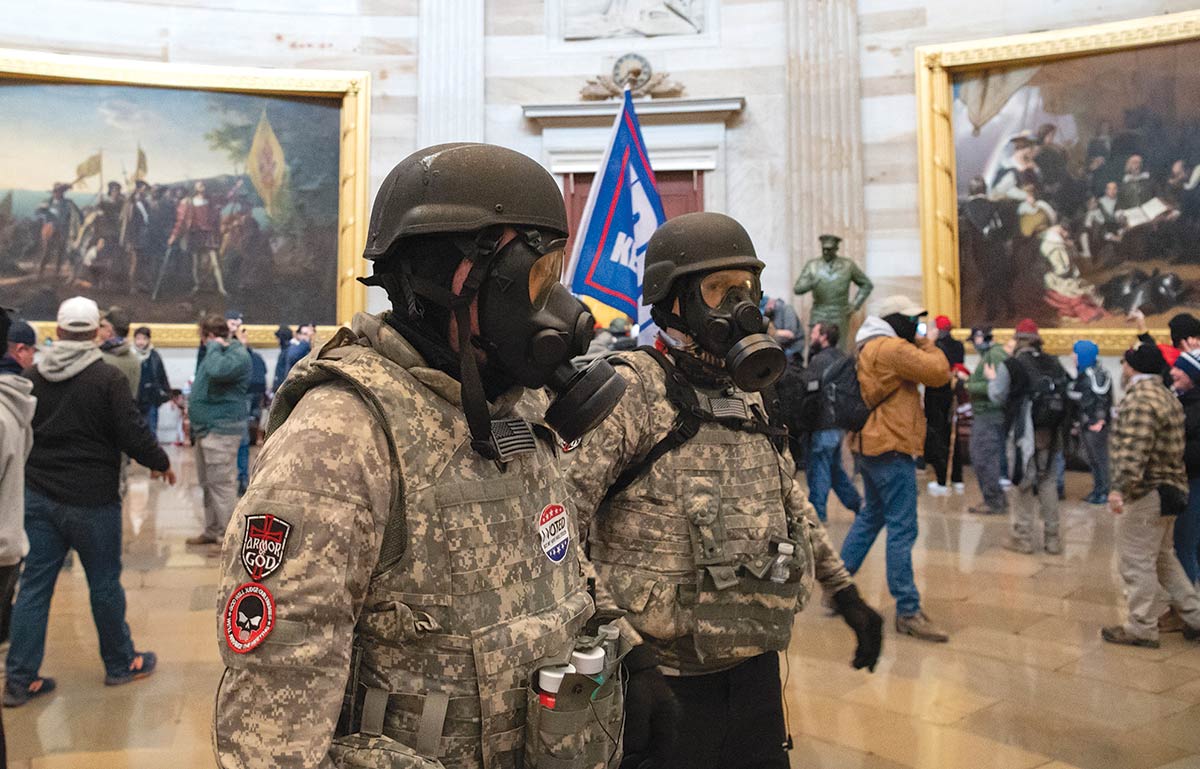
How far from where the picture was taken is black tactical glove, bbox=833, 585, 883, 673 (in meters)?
2.74

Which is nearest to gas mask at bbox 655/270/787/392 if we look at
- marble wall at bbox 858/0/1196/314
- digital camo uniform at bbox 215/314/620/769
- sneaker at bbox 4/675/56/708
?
digital camo uniform at bbox 215/314/620/769

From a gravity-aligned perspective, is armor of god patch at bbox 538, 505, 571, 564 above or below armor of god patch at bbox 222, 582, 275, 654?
above

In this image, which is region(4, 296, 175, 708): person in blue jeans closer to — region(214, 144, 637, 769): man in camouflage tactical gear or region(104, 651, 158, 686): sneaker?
region(104, 651, 158, 686): sneaker

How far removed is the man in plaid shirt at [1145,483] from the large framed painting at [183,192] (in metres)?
9.88

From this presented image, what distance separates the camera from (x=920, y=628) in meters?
5.42

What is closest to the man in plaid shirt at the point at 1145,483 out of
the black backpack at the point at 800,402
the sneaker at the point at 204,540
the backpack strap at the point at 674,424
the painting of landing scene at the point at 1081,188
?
the black backpack at the point at 800,402

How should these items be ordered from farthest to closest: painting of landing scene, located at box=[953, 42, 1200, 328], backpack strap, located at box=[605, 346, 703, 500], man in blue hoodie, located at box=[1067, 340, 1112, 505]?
painting of landing scene, located at box=[953, 42, 1200, 328] → man in blue hoodie, located at box=[1067, 340, 1112, 505] → backpack strap, located at box=[605, 346, 703, 500]

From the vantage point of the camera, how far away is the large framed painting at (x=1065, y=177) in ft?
36.0

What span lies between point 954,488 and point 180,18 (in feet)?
38.1

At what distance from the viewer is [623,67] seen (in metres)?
12.6

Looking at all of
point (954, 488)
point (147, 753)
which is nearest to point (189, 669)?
point (147, 753)

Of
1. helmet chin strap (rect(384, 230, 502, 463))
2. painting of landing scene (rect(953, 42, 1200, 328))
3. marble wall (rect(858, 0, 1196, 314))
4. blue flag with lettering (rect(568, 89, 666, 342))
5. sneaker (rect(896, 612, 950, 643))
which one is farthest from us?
marble wall (rect(858, 0, 1196, 314))

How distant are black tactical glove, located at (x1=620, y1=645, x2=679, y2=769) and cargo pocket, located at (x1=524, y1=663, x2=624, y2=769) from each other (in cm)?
17

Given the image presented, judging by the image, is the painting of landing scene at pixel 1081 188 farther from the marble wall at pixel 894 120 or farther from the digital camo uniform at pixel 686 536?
the digital camo uniform at pixel 686 536
